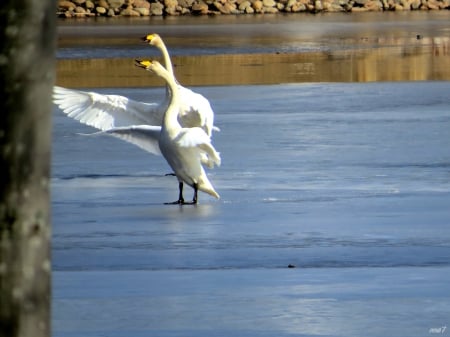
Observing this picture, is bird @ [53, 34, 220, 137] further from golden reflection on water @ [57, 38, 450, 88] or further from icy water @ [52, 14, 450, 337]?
golden reflection on water @ [57, 38, 450, 88]

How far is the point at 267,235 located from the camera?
9273mm

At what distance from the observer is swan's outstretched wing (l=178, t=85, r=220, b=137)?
1252 centimetres

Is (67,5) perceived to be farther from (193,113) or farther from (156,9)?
(193,113)

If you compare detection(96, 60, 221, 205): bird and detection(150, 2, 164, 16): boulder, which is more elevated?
detection(96, 60, 221, 205): bird

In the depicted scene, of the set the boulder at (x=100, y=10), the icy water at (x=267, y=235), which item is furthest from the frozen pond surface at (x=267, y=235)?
the boulder at (x=100, y=10)

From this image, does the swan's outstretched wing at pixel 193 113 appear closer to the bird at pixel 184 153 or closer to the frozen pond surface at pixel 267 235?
the frozen pond surface at pixel 267 235

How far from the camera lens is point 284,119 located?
16.9 m

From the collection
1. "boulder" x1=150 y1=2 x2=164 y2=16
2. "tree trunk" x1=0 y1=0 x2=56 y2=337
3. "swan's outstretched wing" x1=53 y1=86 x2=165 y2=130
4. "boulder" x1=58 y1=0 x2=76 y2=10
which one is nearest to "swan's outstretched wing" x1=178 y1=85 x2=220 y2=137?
"swan's outstretched wing" x1=53 y1=86 x2=165 y2=130

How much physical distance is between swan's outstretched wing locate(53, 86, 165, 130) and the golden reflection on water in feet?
32.9

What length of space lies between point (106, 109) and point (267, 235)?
14.9 ft

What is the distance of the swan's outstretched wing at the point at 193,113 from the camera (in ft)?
41.1

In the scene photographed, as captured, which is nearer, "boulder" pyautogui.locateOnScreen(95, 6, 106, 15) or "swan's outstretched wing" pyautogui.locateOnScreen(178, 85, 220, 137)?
"swan's outstretched wing" pyautogui.locateOnScreen(178, 85, 220, 137)

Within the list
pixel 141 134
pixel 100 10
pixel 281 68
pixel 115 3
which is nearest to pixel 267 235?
pixel 141 134

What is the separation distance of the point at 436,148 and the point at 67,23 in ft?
136
